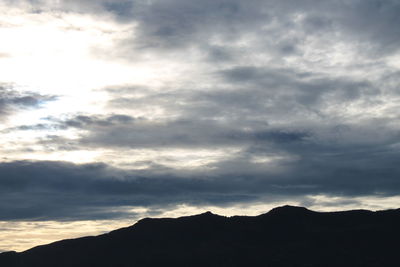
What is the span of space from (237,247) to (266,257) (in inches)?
500

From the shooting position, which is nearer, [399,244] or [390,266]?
[390,266]

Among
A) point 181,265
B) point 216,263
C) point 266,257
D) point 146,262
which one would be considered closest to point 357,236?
point 266,257

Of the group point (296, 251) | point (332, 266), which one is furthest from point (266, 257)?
point (332, 266)

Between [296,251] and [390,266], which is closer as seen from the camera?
[390,266]

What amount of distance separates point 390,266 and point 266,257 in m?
41.3

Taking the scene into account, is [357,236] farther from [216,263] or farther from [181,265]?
[181,265]

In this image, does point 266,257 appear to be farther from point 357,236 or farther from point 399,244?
point 399,244

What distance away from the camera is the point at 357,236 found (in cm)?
19750

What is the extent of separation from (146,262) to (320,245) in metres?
63.1

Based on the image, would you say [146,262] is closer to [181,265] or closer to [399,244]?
[181,265]

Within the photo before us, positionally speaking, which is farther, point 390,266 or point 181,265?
point 181,265

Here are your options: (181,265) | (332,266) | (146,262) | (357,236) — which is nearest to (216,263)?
(181,265)

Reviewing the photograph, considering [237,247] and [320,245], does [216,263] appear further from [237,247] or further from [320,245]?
[320,245]

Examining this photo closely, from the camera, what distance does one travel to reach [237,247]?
200 meters
